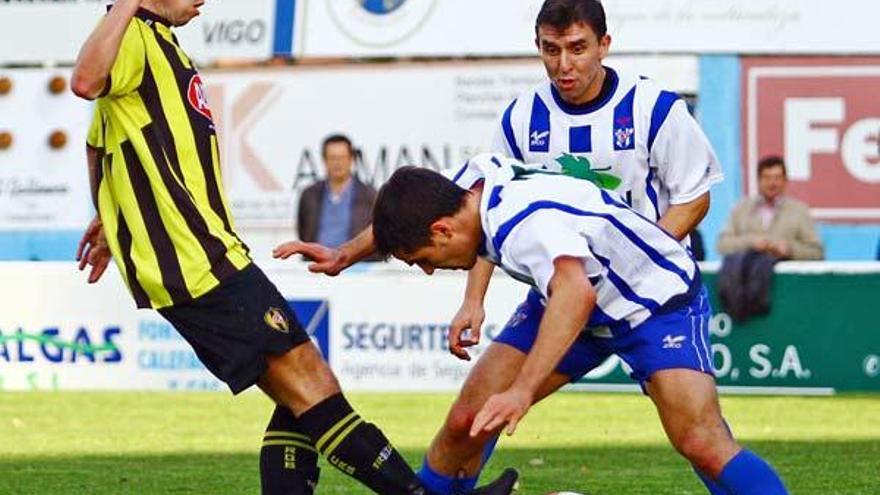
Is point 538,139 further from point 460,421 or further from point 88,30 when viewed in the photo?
point 88,30

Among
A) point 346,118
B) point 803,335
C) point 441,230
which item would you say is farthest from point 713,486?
point 346,118

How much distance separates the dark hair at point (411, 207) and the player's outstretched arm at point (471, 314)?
118cm

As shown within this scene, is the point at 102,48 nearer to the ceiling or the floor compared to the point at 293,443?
nearer to the ceiling

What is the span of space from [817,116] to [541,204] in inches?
510

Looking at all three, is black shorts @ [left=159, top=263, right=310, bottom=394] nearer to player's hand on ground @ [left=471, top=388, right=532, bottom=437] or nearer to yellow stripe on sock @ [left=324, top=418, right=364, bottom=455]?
yellow stripe on sock @ [left=324, top=418, right=364, bottom=455]

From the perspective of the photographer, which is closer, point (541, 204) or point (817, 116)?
point (541, 204)

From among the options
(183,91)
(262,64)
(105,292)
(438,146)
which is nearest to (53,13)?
(262,64)

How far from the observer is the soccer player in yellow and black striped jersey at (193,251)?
23.3ft

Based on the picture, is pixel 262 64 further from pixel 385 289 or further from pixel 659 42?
pixel 385 289

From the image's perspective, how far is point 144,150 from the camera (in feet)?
23.2

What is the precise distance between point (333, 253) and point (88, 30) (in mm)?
13559

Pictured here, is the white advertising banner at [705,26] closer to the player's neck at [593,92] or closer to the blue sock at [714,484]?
the player's neck at [593,92]

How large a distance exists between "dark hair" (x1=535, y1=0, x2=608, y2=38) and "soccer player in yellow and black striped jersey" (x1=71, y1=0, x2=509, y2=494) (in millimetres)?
1221

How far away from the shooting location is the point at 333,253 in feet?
24.0
